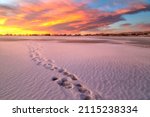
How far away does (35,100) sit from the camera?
18.3 feet

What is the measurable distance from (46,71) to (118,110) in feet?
13.3

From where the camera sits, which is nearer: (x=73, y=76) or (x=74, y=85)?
(x=74, y=85)

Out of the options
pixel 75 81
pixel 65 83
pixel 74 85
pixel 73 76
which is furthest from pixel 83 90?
pixel 73 76

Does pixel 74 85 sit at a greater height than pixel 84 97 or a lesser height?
greater

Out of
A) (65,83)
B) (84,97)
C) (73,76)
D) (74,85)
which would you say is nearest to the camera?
(84,97)

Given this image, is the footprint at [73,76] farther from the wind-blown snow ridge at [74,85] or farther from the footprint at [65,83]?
the footprint at [65,83]

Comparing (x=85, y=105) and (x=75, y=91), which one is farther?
(x=75, y=91)

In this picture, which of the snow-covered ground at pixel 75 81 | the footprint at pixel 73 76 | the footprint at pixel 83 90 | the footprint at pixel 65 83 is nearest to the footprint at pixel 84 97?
the snow-covered ground at pixel 75 81

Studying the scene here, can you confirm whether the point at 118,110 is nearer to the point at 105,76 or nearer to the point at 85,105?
the point at 85,105

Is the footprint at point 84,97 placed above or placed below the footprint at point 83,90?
below

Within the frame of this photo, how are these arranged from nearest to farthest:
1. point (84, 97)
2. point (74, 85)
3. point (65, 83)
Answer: point (84, 97) → point (74, 85) → point (65, 83)

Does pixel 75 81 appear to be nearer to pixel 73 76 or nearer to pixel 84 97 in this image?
pixel 73 76

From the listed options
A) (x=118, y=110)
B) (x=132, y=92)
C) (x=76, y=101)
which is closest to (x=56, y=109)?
(x=76, y=101)

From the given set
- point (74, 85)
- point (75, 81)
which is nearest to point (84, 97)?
point (74, 85)
